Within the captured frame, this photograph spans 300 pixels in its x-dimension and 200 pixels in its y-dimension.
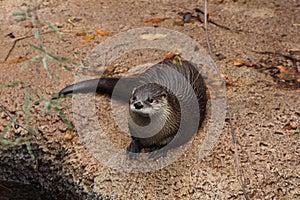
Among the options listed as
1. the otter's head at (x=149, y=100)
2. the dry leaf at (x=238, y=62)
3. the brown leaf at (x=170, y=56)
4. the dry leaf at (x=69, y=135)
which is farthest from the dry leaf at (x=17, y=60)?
the dry leaf at (x=238, y=62)

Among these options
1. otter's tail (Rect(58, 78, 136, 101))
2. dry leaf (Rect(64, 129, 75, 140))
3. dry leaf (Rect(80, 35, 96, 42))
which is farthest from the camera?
dry leaf (Rect(80, 35, 96, 42))

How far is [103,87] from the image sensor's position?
8.54 feet

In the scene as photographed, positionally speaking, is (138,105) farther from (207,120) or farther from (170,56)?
(170,56)

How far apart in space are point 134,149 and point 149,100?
0.27m

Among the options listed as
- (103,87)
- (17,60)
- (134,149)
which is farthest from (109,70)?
(134,149)

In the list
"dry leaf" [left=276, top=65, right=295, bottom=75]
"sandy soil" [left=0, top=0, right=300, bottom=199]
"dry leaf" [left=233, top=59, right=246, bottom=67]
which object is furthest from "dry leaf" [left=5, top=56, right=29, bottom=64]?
"dry leaf" [left=276, top=65, right=295, bottom=75]

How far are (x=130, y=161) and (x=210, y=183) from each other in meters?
0.40

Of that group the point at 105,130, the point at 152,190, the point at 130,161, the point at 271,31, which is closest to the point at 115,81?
the point at 105,130

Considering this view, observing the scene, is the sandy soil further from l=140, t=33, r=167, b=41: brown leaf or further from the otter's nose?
the otter's nose

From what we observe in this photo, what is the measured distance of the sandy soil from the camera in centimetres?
213

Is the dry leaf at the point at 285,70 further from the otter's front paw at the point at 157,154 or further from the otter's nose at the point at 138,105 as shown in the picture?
the otter's nose at the point at 138,105

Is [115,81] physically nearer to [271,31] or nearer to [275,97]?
[275,97]

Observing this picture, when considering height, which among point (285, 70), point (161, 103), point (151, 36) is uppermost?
point (161, 103)

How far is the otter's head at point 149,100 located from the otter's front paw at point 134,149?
177 millimetres
